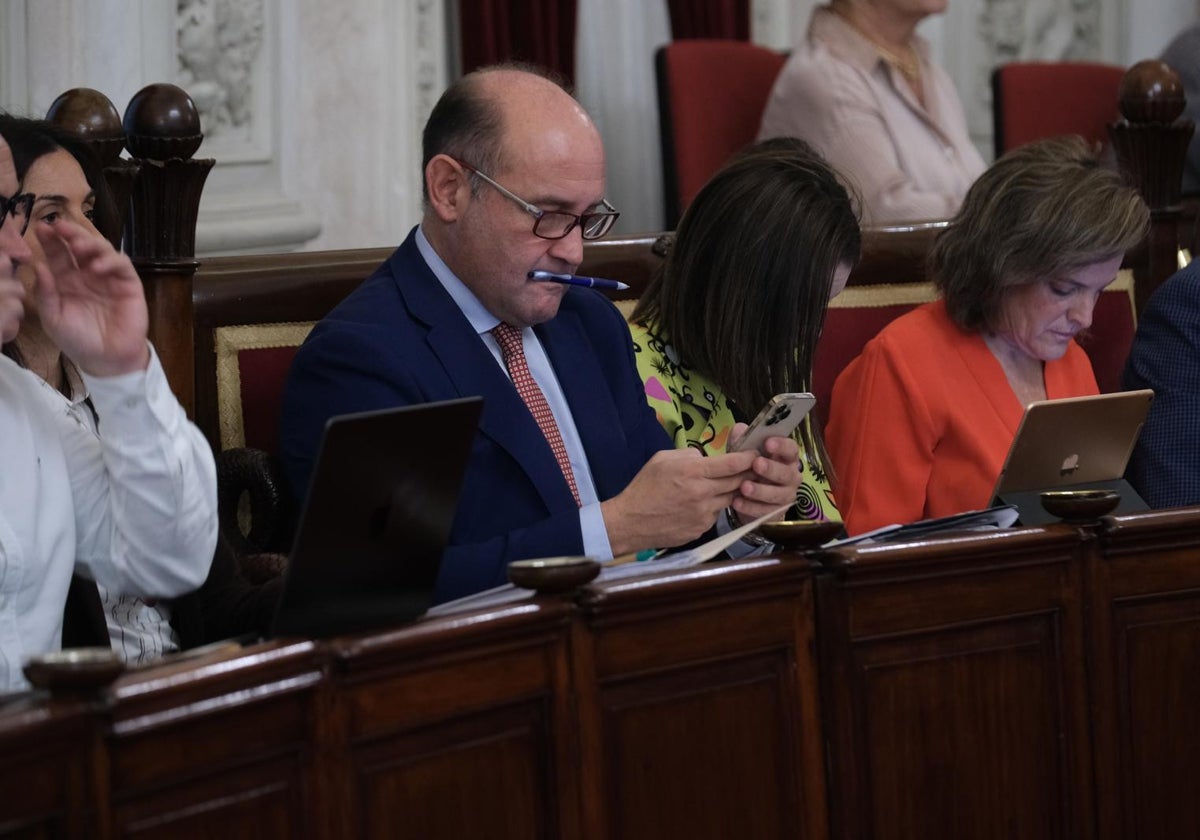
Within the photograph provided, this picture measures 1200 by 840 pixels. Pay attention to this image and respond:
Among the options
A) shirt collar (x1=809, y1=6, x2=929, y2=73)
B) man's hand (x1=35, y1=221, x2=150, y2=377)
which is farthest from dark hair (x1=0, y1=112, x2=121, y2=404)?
shirt collar (x1=809, y1=6, x2=929, y2=73)

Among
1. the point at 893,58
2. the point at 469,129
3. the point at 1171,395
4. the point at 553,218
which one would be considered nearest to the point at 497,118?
the point at 469,129

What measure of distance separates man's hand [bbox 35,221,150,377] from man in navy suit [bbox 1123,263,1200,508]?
1694 millimetres

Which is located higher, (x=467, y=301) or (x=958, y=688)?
(x=467, y=301)

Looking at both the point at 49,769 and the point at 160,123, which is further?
the point at 160,123

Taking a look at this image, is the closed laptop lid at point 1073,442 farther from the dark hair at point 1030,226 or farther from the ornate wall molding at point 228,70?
the ornate wall molding at point 228,70

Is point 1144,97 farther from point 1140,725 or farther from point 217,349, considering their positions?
point 217,349

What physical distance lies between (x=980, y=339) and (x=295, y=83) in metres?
1.92

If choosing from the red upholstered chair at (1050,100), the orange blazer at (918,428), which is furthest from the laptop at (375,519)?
the red upholstered chair at (1050,100)

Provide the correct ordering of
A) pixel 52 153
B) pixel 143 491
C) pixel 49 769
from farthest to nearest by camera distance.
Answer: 1. pixel 52 153
2. pixel 143 491
3. pixel 49 769

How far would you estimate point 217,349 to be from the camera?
8.25 feet

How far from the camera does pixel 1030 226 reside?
279cm

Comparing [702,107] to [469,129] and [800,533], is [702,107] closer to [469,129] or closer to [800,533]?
[469,129]

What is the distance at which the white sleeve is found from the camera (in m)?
1.71

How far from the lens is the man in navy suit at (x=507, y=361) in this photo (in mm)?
2172
